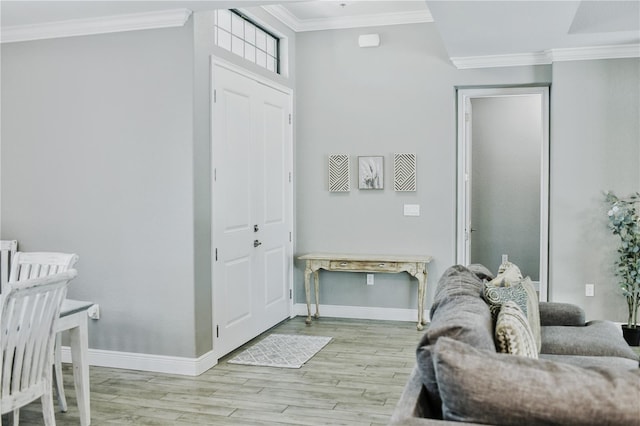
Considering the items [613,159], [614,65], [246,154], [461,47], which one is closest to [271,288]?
[246,154]

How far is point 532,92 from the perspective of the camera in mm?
5930

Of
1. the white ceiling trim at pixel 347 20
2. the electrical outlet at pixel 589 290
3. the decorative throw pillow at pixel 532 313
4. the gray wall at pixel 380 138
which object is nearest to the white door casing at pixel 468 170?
the gray wall at pixel 380 138

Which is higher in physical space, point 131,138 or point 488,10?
point 488,10

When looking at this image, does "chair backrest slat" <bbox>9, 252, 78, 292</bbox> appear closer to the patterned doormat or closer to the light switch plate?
the patterned doormat

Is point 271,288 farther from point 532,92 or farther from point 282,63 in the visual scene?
point 532,92

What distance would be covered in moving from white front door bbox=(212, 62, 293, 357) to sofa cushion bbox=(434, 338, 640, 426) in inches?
127

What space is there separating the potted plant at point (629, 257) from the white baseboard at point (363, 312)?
5.80ft

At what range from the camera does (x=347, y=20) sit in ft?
20.1

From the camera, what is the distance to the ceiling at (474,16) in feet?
13.6

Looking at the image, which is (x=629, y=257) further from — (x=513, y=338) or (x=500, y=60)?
(x=513, y=338)

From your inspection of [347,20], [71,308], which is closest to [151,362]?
[71,308]

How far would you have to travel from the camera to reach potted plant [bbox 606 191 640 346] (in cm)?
509

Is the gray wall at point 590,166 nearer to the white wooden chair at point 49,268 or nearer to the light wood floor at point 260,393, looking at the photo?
the light wood floor at point 260,393

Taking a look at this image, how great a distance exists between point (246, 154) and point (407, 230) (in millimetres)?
1796
